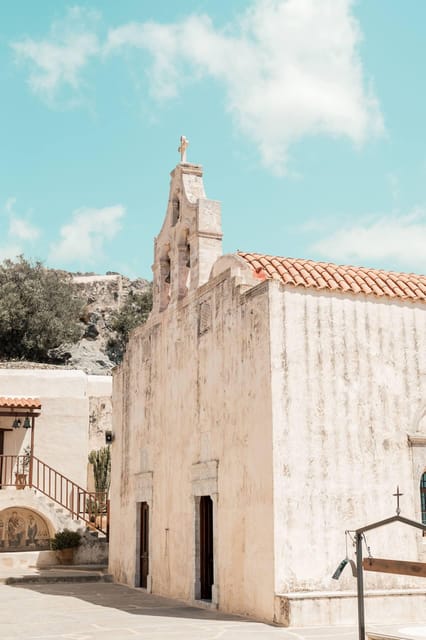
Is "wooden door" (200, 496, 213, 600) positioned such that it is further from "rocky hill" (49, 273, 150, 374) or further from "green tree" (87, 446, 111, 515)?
"rocky hill" (49, 273, 150, 374)

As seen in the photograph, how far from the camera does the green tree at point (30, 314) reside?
3556 cm

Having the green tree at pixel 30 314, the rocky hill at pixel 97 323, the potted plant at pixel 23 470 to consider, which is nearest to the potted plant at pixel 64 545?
the potted plant at pixel 23 470

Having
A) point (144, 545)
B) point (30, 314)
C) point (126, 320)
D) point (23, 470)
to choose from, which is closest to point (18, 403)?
point (23, 470)

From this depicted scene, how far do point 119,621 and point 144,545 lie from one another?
179 inches

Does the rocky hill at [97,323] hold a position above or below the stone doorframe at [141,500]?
above

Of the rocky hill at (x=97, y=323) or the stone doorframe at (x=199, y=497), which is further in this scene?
the rocky hill at (x=97, y=323)

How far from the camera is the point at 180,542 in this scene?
1274 cm

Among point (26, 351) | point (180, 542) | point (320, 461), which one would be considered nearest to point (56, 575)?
point (180, 542)

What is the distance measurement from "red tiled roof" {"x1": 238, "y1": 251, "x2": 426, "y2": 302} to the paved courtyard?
4494mm

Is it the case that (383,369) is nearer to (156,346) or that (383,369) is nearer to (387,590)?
(387,590)

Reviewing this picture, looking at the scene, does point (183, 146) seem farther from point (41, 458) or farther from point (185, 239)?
point (41, 458)

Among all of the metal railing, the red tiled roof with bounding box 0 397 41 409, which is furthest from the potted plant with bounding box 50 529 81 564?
the red tiled roof with bounding box 0 397 41 409

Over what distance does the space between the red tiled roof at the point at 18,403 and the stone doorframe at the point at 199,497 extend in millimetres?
8900

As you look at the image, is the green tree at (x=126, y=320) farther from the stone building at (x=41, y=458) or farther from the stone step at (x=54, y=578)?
the stone step at (x=54, y=578)
